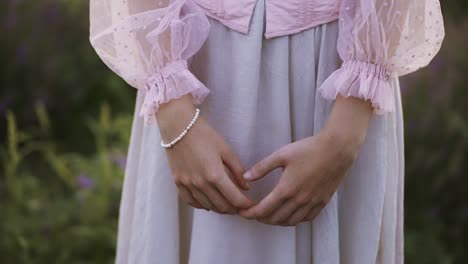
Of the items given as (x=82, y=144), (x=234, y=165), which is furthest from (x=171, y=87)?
(x=82, y=144)

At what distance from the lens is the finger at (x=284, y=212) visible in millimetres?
1293

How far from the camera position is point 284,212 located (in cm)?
130

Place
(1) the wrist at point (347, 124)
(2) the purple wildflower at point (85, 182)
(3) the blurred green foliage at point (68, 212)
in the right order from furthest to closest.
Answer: (2) the purple wildflower at point (85, 182) < (3) the blurred green foliage at point (68, 212) < (1) the wrist at point (347, 124)

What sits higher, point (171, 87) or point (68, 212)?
point (171, 87)

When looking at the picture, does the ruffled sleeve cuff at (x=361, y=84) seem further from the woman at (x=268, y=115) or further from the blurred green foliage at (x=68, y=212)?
the blurred green foliage at (x=68, y=212)

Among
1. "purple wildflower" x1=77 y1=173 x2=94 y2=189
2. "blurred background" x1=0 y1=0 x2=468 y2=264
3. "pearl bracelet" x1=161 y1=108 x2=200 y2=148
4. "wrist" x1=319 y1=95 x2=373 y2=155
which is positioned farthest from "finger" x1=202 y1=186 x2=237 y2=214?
"purple wildflower" x1=77 y1=173 x2=94 y2=189

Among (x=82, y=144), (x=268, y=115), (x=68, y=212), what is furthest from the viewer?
(x=82, y=144)

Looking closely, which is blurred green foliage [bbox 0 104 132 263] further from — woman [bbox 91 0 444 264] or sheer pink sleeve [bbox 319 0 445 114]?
sheer pink sleeve [bbox 319 0 445 114]

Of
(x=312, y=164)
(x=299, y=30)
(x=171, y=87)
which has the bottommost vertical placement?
(x=312, y=164)

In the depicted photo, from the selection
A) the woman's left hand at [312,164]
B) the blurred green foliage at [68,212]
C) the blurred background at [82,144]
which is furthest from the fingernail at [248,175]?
the blurred green foliage at [68,212]

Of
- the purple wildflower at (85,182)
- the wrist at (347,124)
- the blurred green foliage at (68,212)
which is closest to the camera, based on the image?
the wrist at (347,124)

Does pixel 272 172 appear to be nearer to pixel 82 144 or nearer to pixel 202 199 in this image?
pixel 202 199

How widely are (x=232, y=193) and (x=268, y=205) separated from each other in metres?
0.07

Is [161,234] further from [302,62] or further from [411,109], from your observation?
[411,109]
